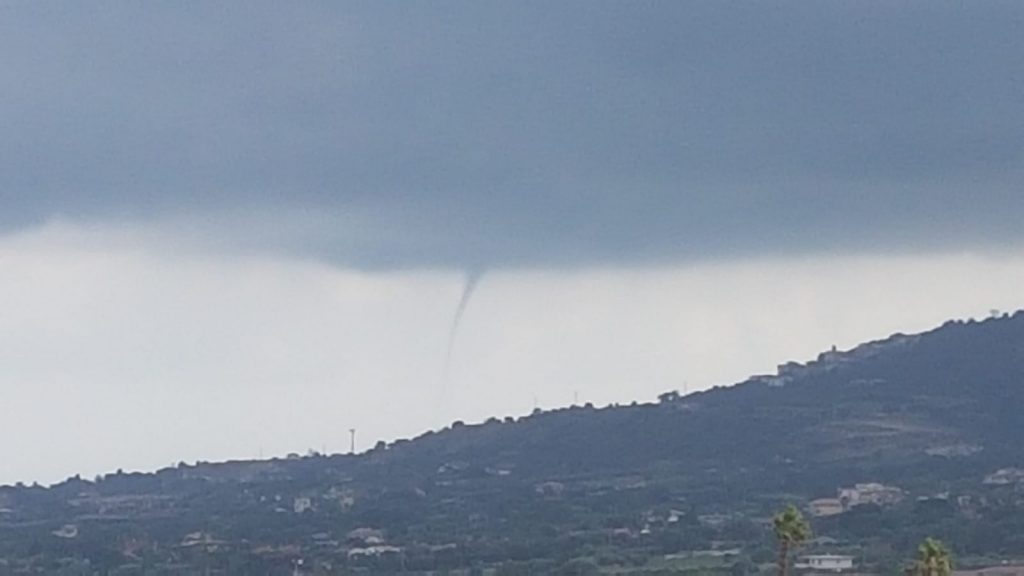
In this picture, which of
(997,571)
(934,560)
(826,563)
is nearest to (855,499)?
(826,563)

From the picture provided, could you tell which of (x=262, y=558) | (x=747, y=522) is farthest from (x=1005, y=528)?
(x=262, y=558)

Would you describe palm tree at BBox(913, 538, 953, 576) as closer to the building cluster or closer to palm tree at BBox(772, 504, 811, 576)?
palm tree at BBox(772, 504, 811, 576)

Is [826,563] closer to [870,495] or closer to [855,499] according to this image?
[855,499]

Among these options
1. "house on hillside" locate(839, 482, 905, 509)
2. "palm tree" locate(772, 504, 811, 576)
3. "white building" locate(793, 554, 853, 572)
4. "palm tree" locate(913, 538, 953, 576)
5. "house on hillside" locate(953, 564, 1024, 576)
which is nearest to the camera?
"palm tree" locate(772, 504, 811, 576)

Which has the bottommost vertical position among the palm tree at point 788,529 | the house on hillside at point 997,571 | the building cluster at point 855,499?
the palm tree at point 788,529

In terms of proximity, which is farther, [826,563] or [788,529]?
[826,563]

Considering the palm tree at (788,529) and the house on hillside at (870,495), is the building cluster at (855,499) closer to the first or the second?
the house on hillside at (870,495)

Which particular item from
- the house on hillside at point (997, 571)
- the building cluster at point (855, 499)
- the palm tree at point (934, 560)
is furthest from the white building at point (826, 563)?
the palm tree at point (934, 560)

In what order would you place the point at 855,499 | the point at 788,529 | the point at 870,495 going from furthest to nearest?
the point at 870,495 < the point at 855,499 < the point at 788,529

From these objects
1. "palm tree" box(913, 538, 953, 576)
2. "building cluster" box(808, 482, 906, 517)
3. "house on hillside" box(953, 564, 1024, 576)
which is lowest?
"palm tree" box(913, 538, 953, 576)

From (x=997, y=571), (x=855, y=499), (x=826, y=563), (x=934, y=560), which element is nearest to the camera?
(x=934, y=560)

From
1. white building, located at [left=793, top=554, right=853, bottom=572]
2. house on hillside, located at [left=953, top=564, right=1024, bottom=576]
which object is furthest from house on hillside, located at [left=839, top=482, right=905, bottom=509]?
house on hillside, located at [left=953, top=564, right=1024, bottom=576]
